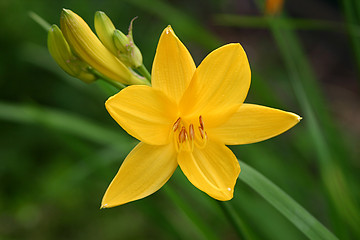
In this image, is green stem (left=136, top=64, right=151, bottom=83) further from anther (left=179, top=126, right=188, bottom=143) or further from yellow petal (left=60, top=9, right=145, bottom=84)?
anther (left=179, top=126, right=188, bottom=143)

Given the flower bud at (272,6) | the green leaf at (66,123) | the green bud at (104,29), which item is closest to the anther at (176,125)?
the green bud at (104,29)

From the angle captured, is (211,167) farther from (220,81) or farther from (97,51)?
(97,51)

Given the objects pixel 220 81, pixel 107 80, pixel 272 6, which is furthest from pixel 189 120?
pixel 272 6

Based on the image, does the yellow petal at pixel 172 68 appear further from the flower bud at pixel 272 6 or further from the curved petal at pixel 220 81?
the flower bud at pixel 272 6

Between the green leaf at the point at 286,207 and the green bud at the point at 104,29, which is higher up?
the green bud at the point at 104,29

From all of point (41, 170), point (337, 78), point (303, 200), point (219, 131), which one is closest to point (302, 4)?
point (337, 78)

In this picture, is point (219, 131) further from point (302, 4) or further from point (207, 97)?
point (302, 4)

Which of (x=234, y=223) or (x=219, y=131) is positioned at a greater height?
(x=219, y=131)

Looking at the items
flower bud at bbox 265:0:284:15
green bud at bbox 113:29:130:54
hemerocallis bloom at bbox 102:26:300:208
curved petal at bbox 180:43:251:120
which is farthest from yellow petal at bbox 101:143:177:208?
flower bud at bbox 265:0:284:15
